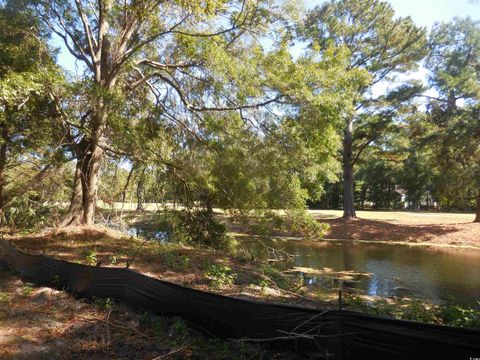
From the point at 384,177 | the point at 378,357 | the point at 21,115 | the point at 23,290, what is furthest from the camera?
the point at 384,177

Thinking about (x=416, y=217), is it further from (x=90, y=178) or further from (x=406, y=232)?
(x=90, y=178)

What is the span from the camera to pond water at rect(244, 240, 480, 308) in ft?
39.2

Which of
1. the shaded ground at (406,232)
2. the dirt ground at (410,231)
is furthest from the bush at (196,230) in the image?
the dirt ground at (410,231)

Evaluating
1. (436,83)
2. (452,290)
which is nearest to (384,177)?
(436,83)

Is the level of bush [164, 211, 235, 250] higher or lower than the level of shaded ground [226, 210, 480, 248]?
higher

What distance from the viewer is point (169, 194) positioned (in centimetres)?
1373


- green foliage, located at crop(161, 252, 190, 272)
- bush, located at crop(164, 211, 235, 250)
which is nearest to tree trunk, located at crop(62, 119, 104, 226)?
bush, located at crop(164, 211, 235, 250)

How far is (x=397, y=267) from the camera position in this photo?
15945mm

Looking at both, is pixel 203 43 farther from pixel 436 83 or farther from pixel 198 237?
pixel 436 83

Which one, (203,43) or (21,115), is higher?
(203,43)

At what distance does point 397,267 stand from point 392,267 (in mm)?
201

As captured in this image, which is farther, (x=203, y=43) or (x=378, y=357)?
(x=203, y=43)

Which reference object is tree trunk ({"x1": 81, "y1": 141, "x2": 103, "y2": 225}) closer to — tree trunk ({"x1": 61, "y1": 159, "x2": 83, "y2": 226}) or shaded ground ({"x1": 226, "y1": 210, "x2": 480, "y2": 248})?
tree trunk ({"x1": 61, "y1": 159, "x2": 83, "y2": 226})

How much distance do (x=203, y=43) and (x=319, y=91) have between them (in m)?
3.55
